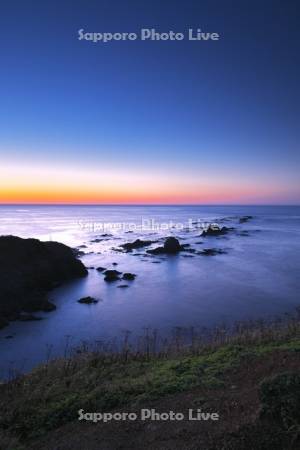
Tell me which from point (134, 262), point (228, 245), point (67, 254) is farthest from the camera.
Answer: point (228, 245)

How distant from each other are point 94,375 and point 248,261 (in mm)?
33239

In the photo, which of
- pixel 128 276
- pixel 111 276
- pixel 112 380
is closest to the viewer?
pixel 112 380

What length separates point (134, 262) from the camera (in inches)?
1549

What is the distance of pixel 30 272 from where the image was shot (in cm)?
2678

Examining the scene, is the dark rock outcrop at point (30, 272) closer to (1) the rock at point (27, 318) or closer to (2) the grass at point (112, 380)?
(1) the rock at point (27, 318)

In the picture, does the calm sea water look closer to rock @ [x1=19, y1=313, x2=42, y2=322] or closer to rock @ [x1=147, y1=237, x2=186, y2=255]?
rock @ [x1=19, y1=313, x2=42, y2=322]

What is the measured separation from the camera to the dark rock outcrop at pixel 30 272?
22.3m

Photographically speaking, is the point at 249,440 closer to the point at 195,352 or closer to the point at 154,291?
the point at 195,352

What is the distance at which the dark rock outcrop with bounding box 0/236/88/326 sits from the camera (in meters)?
22.3

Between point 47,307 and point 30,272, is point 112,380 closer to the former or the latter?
point 47,307

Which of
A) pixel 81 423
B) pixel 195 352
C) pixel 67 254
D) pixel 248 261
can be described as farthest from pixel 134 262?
pixel 81 423

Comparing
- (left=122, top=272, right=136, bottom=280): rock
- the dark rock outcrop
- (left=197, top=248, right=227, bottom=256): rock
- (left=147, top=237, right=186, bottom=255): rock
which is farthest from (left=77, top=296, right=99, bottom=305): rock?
(left=197, top=248, right=227, bottom=256): rock

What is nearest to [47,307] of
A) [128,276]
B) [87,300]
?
[87,300]

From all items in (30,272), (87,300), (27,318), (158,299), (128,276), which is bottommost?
(158,299)
